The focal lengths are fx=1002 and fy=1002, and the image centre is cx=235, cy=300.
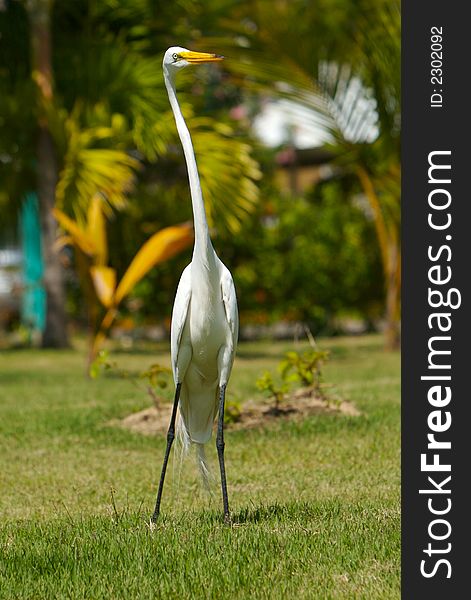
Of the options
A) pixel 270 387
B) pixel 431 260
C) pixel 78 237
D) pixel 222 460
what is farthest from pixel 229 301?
pixel 78 237

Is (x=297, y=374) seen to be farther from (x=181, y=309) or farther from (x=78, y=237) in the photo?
(x=78, y=237)

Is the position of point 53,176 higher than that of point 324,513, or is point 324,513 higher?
point 53,176

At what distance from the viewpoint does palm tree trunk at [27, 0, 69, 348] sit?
523 inches

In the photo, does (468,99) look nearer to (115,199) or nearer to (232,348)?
(232,348)

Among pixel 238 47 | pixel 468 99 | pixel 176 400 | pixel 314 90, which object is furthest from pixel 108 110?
pixel 468 99

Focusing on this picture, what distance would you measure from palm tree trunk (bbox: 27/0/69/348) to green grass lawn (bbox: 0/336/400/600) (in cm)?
516

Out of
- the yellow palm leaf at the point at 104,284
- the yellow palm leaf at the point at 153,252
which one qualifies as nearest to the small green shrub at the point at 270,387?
the yellow palm leaf at the point at 153,252

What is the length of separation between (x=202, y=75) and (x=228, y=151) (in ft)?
11.5

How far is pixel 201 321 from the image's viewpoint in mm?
4340

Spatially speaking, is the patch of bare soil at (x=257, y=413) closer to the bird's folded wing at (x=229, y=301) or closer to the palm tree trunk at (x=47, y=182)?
the bird's folded wing at (x=229, y=301)

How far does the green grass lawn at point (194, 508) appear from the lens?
3.55 meters

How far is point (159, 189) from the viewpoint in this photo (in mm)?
16156

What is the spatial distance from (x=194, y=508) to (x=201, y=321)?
1.10 meters

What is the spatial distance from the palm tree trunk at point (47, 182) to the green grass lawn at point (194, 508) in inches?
203
